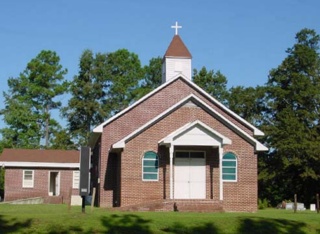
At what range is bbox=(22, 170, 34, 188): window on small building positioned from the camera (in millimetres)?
47103

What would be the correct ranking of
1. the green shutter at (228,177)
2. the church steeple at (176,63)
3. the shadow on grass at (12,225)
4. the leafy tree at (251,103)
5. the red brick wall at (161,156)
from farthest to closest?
the leafy tree at (251,103)
the church steeple at (176,63)
the green shutter at (228,177)
the red brick wall at (161,156)
the shadow on grass at (12,225)

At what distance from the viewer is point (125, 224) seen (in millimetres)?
18688

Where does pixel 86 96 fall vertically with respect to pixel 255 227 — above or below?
above

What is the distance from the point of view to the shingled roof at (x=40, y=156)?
4781 centimetres


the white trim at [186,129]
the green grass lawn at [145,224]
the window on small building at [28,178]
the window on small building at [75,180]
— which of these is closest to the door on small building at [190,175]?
the white trim at [186,129]

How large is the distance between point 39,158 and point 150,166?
19604 millimetres

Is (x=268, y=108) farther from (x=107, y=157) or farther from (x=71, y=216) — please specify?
(x=71, y=216)

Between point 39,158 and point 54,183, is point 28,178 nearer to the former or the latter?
point 39,158

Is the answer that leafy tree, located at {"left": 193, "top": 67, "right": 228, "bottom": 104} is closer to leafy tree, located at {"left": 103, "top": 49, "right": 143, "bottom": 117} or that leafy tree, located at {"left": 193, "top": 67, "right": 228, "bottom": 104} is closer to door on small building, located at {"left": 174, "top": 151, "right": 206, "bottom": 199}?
leafy tree, located at {"left": 103, "top": 49, "right": 143, "bottom": 117}

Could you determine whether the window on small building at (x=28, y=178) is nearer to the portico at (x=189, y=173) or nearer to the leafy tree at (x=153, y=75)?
the portico at (x=189, y=173)

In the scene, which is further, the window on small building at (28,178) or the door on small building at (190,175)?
the window on small building at (28,178)

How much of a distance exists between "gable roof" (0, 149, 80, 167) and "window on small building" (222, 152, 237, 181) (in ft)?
62.9

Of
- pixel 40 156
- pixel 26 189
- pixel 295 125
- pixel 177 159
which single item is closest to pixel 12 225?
pixel 177 159

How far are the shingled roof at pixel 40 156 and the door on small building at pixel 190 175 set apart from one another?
18.7 m
